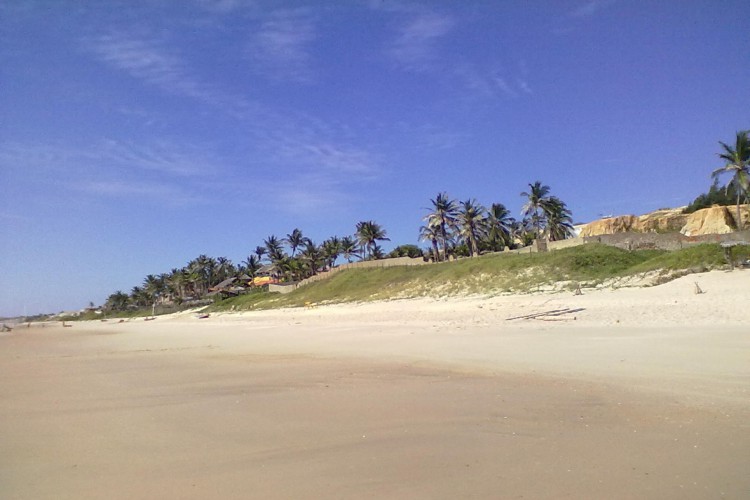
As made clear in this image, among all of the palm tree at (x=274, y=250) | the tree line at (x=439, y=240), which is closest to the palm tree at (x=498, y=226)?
the tree line at (x=439, y=240)

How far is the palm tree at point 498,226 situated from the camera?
70.8m

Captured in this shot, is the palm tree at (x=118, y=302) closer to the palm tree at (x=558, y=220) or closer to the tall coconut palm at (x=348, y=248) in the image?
the tall coconut palm at (x=348, y=248)

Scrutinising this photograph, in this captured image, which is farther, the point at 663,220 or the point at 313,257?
the point at 313,257

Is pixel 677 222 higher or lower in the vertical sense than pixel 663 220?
lower

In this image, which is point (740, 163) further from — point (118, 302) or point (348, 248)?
point (118, 302)

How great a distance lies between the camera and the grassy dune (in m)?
25.0

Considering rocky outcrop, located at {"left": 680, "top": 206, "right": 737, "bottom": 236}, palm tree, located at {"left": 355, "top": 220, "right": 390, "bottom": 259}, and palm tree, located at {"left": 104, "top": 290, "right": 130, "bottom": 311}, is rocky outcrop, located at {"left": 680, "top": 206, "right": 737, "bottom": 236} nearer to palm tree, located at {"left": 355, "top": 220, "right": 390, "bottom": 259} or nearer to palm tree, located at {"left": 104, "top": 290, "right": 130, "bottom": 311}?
palm tree, located at {"left": 355, "top": 220, "right": 390, "bottom": 259}

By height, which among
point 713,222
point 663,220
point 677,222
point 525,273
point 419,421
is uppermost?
point 663,220

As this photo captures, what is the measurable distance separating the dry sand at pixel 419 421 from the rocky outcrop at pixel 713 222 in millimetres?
42694

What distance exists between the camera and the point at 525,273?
33.3 m

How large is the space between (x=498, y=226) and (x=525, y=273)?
38.9m

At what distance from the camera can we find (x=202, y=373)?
41.2 ft

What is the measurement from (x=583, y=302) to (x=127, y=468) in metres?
17.4

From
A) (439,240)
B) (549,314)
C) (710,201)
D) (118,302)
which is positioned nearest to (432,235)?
(439,240)
